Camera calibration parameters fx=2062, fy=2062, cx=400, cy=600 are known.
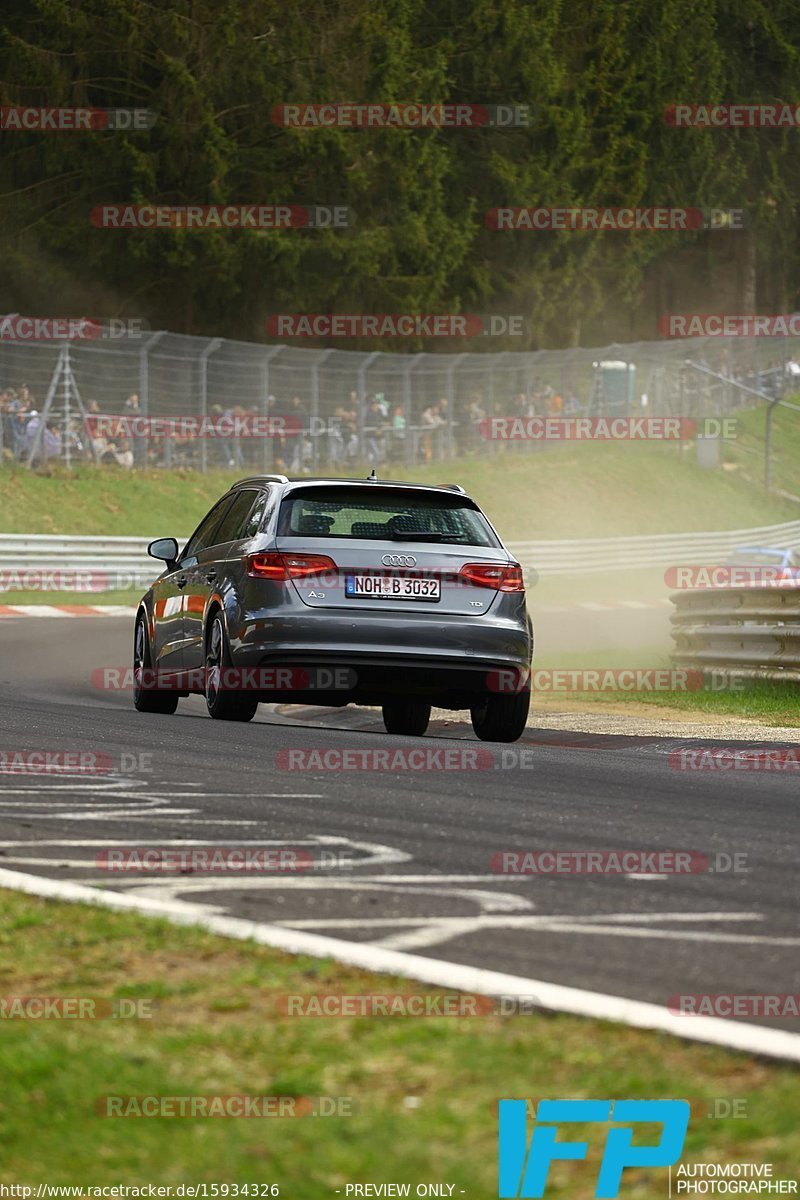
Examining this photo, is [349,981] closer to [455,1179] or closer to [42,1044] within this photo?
[42,1044]

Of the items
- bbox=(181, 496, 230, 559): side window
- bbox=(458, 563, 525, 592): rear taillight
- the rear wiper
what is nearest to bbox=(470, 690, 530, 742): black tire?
bbox=(458, 563, 525, 592): rear taillight

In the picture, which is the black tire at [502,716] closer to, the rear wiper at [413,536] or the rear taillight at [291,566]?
the rear wiper at [413,536]

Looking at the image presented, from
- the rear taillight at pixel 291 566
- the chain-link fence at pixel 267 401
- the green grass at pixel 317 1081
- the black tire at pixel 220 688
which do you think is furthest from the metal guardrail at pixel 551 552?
the green grass at pixel 317 1081

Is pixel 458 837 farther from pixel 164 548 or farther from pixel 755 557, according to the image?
pixel 755 557

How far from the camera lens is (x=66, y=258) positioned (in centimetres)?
5000

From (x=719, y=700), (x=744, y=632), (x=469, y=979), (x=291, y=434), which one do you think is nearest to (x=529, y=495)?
(x=291, y=434)

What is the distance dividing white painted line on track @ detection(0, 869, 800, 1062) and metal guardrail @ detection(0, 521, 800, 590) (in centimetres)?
1350

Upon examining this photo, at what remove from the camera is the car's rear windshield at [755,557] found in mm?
40125

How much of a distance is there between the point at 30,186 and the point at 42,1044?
47.6m

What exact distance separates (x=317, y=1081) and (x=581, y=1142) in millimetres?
621

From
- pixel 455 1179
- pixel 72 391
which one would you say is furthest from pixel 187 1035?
pixel 72 391

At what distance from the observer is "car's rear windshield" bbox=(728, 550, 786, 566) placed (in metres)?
40.1

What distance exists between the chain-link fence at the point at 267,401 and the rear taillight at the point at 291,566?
23.6 m

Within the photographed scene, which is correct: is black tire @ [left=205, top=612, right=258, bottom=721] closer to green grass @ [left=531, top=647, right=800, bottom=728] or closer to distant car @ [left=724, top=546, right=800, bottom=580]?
green grass @ [left=531, top=647, right=800, bottom=728]
